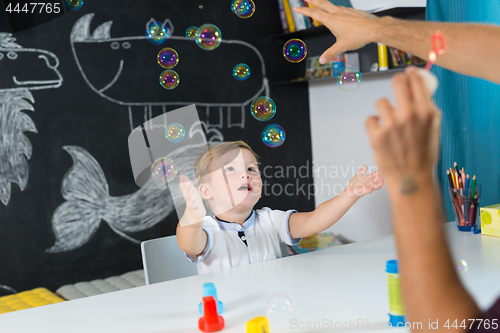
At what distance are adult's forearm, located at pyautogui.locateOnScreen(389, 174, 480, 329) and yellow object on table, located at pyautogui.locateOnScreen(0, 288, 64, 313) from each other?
2.04 metres

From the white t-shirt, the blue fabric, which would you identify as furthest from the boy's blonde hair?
the blue fabric

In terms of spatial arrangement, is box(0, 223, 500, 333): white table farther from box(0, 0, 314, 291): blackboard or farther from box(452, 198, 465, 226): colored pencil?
box(0, 0, 314, 291): blackboard

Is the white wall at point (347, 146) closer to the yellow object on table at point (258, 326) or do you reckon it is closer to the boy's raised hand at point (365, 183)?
the boy's raised hand at point (365, 183)

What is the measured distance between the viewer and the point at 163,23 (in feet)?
9.03

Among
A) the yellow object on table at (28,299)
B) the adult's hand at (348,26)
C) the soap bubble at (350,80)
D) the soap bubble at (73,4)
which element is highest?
the soap bubble at (73,4)

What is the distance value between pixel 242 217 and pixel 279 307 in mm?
747

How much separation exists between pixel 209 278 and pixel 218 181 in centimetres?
45

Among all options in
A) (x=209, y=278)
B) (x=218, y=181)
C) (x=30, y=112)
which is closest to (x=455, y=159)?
(x=218, y=181)

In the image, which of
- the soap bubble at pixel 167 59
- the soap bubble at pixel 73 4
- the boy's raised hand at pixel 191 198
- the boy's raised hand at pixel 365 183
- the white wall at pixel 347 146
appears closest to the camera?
the boy's raised hand at pixel 191 198

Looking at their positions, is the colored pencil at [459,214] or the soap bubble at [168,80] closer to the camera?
the colored pencil at [459,214]

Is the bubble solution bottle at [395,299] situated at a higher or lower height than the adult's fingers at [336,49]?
lower

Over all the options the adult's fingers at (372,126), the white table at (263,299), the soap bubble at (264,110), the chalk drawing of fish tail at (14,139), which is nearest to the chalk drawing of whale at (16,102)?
the chalk drawing of fish tail at (14,139)

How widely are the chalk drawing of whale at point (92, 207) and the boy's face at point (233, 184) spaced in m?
1.20

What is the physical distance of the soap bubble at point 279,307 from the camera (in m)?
0.84
